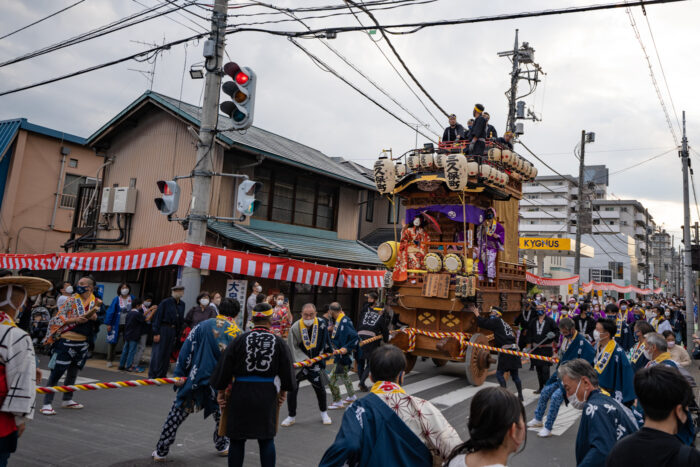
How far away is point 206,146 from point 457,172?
567cm

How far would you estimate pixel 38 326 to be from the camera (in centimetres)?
1268

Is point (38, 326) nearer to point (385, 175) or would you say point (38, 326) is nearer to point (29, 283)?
point (385, 175)

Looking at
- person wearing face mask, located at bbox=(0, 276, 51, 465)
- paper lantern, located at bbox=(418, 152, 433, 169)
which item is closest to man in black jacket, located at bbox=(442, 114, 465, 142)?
paper lantern, located at bbox=(418, 152, 433, 169)

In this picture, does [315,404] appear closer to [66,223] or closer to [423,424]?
[423,424]

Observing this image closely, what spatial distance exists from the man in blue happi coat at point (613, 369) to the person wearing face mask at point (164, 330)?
7804 mm

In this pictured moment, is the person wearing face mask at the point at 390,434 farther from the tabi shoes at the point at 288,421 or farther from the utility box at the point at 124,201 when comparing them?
the utility box at the point at 124,201

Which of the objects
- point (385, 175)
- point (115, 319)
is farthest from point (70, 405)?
point (385, 175)

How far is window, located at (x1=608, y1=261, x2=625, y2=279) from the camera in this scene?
185 feet

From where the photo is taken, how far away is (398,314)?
1150cm

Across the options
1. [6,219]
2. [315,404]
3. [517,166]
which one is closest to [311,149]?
[517,166]

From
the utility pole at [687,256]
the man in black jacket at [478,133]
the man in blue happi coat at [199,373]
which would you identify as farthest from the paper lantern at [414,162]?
the utility pole at [687,256]

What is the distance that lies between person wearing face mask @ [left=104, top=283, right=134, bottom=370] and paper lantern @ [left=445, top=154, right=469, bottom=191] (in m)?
8.69

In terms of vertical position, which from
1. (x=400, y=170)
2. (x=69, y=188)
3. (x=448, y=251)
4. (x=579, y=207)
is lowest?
(x=448, y=251)

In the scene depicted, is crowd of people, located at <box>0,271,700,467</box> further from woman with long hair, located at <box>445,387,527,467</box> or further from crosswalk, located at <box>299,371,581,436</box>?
crosswalk, located at <box>299,371,581,436</box>
